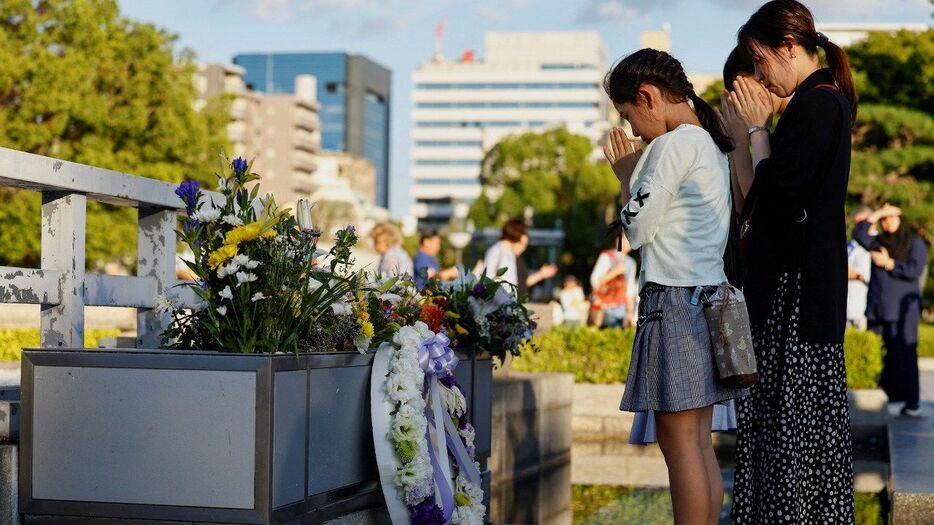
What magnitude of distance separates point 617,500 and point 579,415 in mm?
3744

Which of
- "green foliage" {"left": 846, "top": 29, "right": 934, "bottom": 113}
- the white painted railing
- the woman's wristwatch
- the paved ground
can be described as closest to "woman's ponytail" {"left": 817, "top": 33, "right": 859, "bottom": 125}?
the woman's wristwatch

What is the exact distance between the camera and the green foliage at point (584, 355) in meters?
13.0

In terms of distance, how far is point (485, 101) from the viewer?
181250mm

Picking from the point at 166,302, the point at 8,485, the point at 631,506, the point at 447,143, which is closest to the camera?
the point at 8,485

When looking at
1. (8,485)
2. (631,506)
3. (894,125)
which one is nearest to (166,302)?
(8,485)

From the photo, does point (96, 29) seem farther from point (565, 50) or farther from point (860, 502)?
point (565, 50)

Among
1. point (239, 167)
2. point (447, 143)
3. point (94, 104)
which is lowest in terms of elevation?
point (239, 167)

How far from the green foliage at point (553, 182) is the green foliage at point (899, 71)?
99.7 ft

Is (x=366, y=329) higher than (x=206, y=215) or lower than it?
lower

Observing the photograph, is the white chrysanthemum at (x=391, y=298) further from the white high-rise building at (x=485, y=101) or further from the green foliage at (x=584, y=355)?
the white high-rise building at (x=485, y=101)

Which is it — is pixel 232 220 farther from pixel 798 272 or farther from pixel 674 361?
pixel 798 272

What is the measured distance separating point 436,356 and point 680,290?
3.37 ft

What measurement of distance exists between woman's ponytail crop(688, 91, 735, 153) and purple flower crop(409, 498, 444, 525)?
1.53 m

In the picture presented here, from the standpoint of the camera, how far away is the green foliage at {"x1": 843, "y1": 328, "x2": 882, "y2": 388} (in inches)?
503
